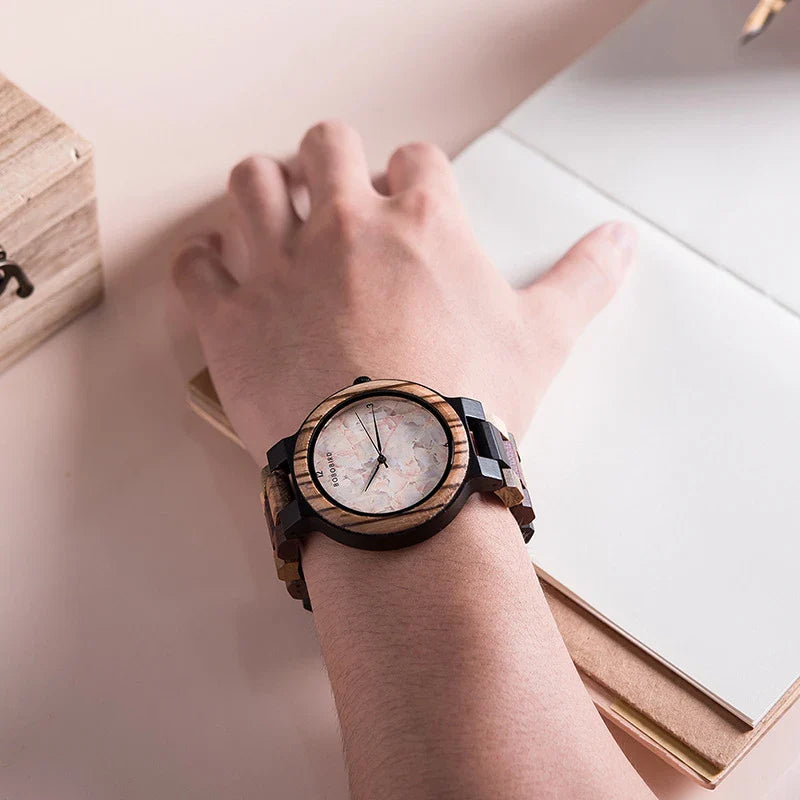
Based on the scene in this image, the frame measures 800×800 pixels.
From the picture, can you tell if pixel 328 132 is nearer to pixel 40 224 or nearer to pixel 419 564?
pixel 40 224

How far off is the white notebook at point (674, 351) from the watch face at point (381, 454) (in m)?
0.14

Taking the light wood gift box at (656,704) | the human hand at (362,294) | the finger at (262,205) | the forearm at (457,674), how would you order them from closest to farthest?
the forearm at (457,674) → the light wood gift box at (656,704) → the human hand at (362,294) → the finger at (262,205)

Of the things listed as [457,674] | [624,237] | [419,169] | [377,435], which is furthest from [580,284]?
[457,674]

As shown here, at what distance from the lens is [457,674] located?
70 cm

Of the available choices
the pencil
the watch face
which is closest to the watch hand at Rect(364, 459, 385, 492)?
the watch face

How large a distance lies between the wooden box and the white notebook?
0.34 m

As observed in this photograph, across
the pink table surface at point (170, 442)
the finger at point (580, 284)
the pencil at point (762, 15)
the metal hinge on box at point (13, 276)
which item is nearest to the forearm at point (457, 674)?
the pink table surface at point (170, 442)

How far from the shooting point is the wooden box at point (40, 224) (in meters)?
0.85

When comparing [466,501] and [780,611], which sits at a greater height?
Answer: [466,501]

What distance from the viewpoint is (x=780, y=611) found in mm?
827

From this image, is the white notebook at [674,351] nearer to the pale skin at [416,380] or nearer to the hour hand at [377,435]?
the pale skin at [416,380]

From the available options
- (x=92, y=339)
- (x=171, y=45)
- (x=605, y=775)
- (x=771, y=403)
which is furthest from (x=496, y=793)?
(x=171, y=45)

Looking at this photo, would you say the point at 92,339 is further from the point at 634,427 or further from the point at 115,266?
the point at 634,427

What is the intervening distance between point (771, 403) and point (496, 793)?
424 mm
